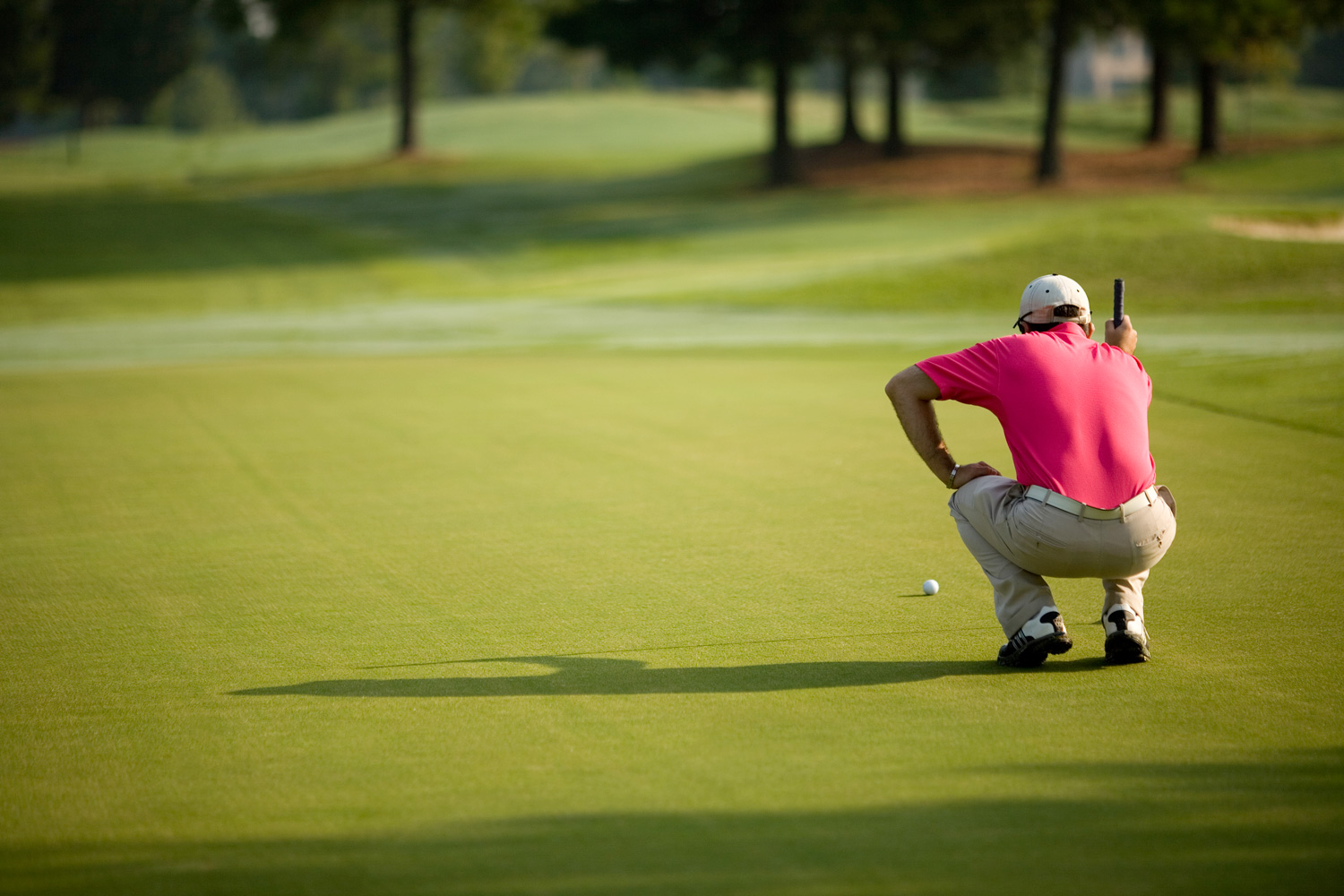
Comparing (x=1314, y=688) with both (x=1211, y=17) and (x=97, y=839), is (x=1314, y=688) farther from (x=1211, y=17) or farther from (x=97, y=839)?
(x=1211, y=17)

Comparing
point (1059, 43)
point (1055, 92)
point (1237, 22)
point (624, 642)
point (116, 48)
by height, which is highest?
point (116, 48)

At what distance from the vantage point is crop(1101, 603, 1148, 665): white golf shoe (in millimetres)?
5453

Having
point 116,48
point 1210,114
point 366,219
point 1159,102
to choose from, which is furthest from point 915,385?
point 116,48

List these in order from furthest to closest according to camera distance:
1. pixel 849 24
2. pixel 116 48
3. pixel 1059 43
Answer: pixel 116 48 < pixel 849 24 < pixel 1059 43

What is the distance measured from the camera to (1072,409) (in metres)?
5.44

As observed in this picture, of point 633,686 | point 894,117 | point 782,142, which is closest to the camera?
point 633,686

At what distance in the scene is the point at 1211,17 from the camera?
4212cm

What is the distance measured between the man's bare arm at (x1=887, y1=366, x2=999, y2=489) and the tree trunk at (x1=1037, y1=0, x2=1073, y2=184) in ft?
134

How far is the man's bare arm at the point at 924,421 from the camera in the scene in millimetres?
5652

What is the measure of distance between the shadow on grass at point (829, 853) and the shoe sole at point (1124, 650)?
1.22 metres

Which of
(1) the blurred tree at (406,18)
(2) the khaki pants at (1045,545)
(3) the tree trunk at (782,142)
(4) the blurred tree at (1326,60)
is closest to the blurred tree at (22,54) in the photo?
(1) the blurred tree at (406,18)

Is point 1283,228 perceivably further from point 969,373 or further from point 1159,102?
point 969,373

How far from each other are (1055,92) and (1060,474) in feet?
138

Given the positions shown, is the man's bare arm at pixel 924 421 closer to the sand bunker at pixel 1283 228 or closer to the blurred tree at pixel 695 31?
Result: the sand bunker at pixel 1283 228
